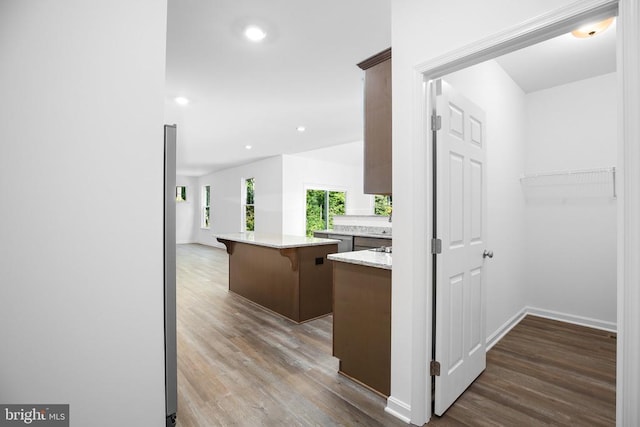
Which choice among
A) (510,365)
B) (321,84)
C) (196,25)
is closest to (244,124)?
(321,84)

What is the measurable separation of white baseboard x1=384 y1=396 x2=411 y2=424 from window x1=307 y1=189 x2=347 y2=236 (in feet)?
22.6

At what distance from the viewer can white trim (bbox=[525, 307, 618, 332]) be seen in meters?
3.20

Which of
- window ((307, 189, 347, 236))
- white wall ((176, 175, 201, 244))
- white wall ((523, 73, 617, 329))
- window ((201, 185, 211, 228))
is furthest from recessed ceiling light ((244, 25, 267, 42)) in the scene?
white wall ((176, 175, 201, 244))

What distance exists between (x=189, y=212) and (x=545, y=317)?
11642mm

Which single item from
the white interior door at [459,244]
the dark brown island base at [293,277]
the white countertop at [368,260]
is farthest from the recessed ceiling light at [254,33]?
the dark brown island base at [293,277]

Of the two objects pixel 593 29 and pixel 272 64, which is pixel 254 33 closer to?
pixel 272 64

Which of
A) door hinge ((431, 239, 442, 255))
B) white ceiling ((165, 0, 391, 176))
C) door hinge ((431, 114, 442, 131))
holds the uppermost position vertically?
white ceiling ((165, 0, 391, 176))

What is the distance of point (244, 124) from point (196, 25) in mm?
2780

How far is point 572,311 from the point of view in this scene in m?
3.43

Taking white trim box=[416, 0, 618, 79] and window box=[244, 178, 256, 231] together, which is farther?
window box=[244, 178, 256, 231]

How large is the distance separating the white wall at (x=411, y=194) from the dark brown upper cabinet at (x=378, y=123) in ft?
0.56

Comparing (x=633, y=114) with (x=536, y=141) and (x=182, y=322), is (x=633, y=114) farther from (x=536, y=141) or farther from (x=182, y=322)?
(x=182, y=322)

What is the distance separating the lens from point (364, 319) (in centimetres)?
214

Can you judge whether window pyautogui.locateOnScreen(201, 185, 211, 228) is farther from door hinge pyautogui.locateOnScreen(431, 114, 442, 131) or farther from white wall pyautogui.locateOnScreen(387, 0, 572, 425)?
door hinge pyautogui.locateOnScreen(431, 114, 442, 131)
